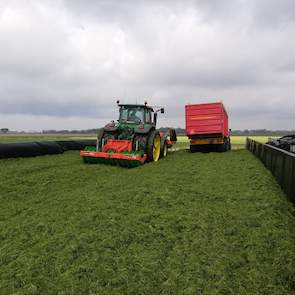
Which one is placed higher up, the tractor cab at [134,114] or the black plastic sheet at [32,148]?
the tractor cab at [134,114]

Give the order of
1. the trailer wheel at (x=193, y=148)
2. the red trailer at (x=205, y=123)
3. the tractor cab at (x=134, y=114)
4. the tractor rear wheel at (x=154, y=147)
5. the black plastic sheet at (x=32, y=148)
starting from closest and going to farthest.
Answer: the tractor rear wheel at (x=154, y=147) → the black plastic sheet at (x=32, y=148) → the tractor cab at (x=134, y=114) → the red trailer at (x=205, y=123) → the trailer wheel at (x=193, y=148)

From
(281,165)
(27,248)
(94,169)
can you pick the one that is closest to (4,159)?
(94,169)

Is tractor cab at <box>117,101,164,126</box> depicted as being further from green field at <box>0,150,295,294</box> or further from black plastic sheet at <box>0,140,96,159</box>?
green field at <box>0,150,295,294</box>

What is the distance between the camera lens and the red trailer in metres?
16.8

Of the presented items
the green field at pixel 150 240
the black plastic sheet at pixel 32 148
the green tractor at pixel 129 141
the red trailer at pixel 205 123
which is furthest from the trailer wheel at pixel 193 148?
the green field at pixel 150 240

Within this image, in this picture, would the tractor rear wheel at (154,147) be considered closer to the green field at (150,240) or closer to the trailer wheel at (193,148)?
the green field at (150,240)

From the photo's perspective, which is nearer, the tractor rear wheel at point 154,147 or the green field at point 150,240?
the green field at point 150,240

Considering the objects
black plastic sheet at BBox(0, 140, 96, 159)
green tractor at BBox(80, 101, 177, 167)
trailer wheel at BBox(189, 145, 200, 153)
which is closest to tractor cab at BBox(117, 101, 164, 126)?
green tractor at BBox(80, 101, 177, 167)

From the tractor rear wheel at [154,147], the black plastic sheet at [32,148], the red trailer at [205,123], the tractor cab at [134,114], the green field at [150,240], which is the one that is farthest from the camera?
the red trailer at [205,123]

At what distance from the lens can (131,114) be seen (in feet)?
42.9

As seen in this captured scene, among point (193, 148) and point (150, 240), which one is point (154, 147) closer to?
point (193, 148)

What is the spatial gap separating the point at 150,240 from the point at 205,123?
1352 centimetres

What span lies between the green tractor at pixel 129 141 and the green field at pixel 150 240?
4.07 metres

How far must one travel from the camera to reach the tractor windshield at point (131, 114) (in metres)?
12.9
